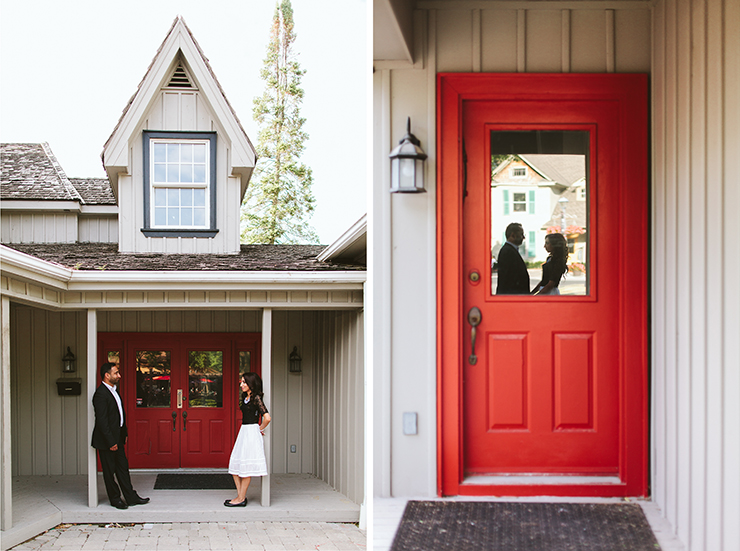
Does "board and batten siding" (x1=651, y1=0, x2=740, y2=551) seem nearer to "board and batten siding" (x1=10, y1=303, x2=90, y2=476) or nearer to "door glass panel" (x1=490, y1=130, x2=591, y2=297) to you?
"door glass panel" (x1=490, y1=130, x2=591, y2=297)

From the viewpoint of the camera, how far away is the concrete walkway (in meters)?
4.15

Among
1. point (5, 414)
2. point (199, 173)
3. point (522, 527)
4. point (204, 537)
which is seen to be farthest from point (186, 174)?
point (522, 527)

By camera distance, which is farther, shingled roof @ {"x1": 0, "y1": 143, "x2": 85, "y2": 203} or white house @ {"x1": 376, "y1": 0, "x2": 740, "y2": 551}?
shingled roof @ {"x1": 0, "y1": 143, "x2": 85, "y2": 203}

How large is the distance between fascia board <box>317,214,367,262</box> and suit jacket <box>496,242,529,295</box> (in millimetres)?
1341

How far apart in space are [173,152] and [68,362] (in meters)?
2.88

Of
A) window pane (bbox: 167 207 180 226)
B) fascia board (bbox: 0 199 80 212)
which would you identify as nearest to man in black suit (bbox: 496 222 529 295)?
window pane (bbox: 167 207 180 226)

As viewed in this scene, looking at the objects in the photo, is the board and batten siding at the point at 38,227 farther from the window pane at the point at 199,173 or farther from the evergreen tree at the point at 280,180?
the evergreen tree at the point at 280,180

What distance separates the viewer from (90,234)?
605cm

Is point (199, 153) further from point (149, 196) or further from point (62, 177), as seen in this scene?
point (62, 177)

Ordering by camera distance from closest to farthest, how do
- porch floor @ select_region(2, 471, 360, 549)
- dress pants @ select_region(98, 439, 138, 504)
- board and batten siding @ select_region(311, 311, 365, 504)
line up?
porch floor @ select_region(2, 471, 360, 549) → dress pants @ select_region(98, 439, 138, 504) → board and batten siding @ select_region(311, 311, 365, 504)

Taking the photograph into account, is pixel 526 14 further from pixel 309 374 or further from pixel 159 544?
pixel 309 374

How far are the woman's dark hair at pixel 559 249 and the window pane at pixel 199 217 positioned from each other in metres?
3.88

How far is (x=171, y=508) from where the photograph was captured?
4.85 metres

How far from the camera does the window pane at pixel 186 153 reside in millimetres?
5793
